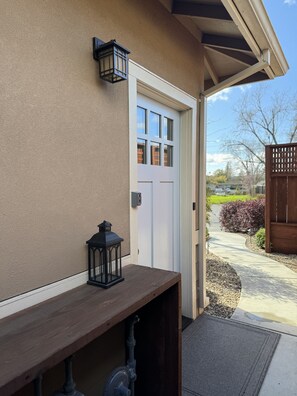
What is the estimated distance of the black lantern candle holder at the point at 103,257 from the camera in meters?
1.43

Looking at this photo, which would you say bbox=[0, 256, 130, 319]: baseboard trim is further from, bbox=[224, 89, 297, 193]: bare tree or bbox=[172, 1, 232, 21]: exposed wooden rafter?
bbox=[224, 89, 297, 193]: bare tree

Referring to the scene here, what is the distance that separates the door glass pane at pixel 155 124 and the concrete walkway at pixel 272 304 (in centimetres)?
216

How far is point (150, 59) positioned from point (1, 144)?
144cm

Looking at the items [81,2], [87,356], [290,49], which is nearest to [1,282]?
[87,356]

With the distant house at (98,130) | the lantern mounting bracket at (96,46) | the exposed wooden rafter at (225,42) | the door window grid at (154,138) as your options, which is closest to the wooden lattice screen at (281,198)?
the distant house at (98,130)

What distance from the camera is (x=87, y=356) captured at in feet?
4.89

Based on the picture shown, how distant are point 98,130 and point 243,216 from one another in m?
6.77

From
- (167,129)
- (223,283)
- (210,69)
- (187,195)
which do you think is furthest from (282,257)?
(167,129)

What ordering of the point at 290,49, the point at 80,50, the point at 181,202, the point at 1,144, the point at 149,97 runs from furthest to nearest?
the point at 290,49
the point at 181,202
the point at 149,97
the point at 80,50
the point at 1,144

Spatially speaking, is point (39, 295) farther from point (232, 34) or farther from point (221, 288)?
point (221, 288)

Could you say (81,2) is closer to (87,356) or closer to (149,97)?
(149,97)

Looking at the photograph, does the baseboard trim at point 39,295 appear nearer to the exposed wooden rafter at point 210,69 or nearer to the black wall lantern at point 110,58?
the black wall lantern at point 110,58

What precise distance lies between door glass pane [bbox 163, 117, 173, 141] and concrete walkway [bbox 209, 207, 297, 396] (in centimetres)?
209

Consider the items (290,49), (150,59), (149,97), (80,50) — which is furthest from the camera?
(290,49)
